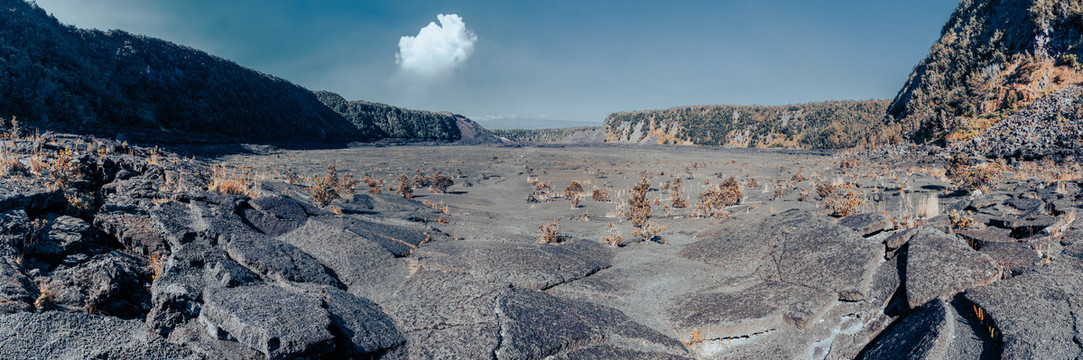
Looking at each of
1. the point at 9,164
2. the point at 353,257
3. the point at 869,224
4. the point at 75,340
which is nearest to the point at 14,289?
the point at 75,340

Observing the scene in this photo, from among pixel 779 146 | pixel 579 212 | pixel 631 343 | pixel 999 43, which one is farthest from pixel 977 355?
pixel 779 146

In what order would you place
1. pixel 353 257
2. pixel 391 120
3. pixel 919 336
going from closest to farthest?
pixel 919 336
pixel 353 257
pixel 391 120

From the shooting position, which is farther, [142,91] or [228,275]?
[142,91]

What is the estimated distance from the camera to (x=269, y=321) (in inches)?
143

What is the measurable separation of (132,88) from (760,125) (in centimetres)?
9697

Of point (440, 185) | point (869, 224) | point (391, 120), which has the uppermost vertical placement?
point (391, 120)

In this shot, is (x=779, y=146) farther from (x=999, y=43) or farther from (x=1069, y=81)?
(x=1069, y=81)

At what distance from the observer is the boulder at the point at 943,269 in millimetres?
4547

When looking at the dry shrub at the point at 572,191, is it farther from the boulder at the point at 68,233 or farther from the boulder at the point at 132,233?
the boulder at the point at 68,233

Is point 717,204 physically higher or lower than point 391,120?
lower

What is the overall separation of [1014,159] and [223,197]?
3036 cm

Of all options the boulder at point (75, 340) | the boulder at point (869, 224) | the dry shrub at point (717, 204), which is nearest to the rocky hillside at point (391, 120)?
the dry shrub at point (717, 204)

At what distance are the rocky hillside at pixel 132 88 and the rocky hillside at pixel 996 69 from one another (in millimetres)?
63238

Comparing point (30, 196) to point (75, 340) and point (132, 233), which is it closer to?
point (132, 233)
